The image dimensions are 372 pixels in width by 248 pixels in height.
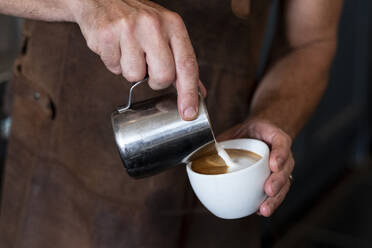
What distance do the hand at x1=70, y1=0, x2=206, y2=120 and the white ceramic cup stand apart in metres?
0.12

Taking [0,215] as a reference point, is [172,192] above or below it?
above

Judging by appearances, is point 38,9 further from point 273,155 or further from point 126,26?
point 273,155

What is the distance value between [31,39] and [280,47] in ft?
1.96

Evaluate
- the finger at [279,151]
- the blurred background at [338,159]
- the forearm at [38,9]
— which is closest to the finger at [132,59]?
the forearm at [38,9]

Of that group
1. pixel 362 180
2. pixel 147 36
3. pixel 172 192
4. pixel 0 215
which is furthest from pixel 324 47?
pixel 362 180

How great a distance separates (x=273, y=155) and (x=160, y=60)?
0.29 m

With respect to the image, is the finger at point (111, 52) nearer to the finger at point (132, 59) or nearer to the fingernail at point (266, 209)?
the finger at point (132, 59)

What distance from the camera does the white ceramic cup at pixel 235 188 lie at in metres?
0.77

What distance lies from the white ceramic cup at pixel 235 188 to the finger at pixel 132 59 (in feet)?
0.65

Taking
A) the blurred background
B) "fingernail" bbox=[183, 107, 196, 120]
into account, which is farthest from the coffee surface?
the blurred background

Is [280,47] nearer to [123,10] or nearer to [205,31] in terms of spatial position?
[205,31]

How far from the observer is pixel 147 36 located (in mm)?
A: 683

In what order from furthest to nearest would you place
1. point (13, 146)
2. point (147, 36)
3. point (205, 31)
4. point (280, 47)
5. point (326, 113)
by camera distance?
point (326, 113) < point (280, 47) < point (13, 146) < point (205, 31) < point (147, 36)

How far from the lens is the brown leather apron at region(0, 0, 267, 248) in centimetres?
98
